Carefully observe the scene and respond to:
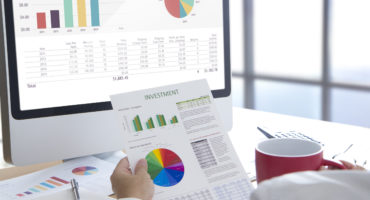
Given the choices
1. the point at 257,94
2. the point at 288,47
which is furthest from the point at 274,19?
the point at 257,94

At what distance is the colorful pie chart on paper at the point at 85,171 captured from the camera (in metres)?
0.93

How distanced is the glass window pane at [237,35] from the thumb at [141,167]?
3344 millimetres

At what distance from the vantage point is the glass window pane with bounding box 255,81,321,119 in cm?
372

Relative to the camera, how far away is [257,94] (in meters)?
4.12

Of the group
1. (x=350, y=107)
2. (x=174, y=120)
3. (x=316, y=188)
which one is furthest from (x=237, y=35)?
(x=316, y=188)

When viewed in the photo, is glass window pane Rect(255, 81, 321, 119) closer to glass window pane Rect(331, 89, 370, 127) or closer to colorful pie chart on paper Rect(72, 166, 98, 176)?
glass window pane Rect(331, 89, 370, 127)

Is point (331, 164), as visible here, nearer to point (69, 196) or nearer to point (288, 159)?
point (288, 159)

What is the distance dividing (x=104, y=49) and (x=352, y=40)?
283 centimetres

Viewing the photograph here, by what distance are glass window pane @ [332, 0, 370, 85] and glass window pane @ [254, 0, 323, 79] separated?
13 centimetres

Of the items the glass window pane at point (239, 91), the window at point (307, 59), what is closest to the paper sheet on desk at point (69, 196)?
the window at point (307, 59)

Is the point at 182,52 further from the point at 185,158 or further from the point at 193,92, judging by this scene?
the point at 185,158

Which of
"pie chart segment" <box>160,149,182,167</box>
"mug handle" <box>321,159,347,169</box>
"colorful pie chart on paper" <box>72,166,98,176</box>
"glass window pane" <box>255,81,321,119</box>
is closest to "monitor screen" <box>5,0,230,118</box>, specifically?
"colorful pie chart on paper" <box>72,166,98,176</box>

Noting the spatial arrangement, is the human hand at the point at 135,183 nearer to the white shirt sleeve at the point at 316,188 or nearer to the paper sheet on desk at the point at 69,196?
the paper sheet on desk at the point at 69,196

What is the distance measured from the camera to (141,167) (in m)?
0.73
